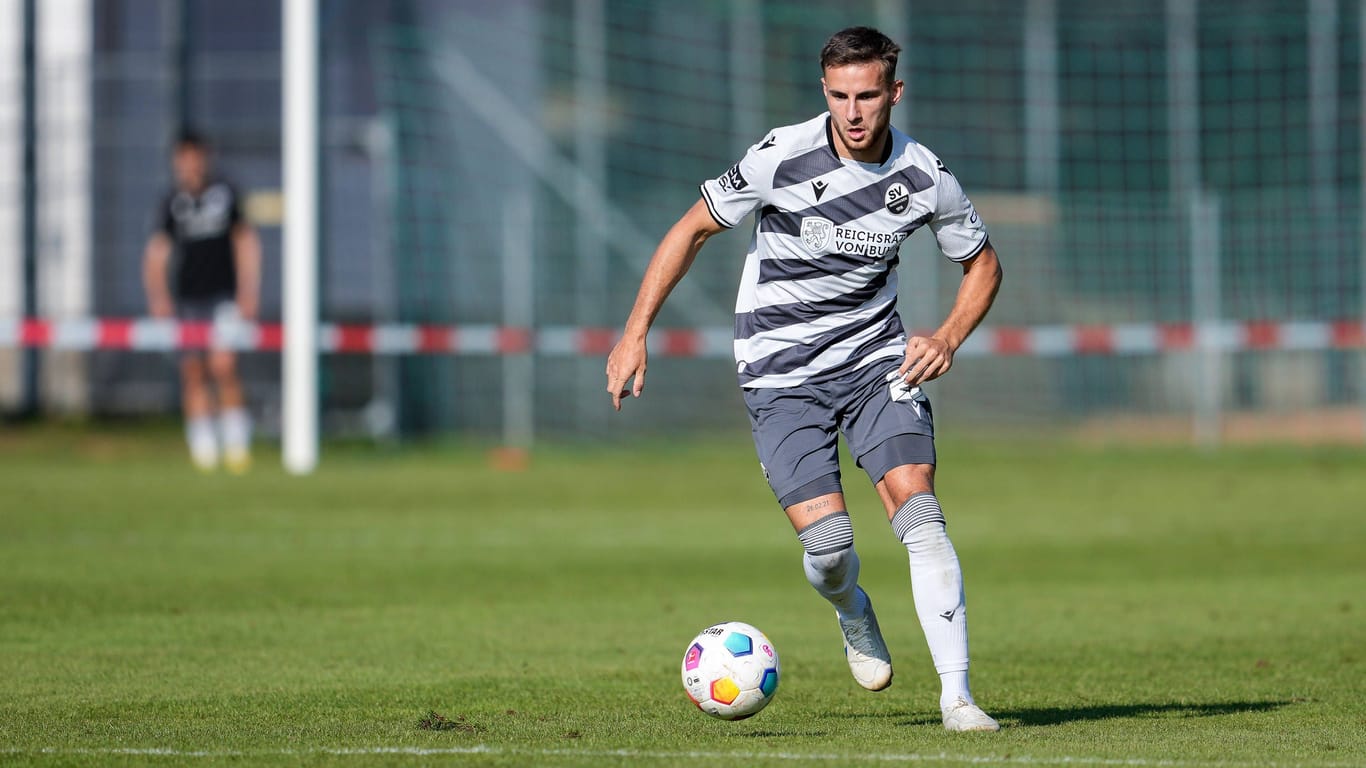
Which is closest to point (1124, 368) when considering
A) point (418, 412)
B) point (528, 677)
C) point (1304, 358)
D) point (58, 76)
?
point (1304, 358)

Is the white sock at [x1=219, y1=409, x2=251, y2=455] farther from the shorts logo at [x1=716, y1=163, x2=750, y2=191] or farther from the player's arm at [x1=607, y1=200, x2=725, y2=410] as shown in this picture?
the shorts logo at [x1=716, y1=163, x2=750, y2=191]

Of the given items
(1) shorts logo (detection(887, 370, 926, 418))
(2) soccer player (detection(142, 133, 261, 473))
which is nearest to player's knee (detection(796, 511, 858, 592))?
(1) shorts logo (detection(887, 370, 926, 418))

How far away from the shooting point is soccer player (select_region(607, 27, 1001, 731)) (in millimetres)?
5984

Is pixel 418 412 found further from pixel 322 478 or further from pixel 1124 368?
pixel 1124 368

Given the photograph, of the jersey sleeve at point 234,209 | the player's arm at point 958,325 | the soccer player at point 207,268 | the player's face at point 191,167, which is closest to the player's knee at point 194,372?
the soccer player at point 207,268

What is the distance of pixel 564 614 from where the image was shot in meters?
9.02

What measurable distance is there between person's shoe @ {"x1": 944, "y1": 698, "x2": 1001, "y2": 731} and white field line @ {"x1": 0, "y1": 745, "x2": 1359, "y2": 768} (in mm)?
532

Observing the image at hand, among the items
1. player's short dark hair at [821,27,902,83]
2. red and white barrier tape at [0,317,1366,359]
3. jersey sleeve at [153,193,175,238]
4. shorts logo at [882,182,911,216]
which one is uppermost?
jersey sleeve at [153,193,175,238]

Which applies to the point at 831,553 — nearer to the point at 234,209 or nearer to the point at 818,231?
the point at 818,231

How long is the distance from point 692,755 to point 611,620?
3724 millimetres

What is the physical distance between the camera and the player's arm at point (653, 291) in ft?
19.9

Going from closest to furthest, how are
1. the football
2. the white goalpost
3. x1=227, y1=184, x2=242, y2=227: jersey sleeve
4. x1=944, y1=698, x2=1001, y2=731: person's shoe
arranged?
1. x1=944, y1=698, x2=1001, y2=731: person's shoe
2. the football
3. the white goalpost
4. x1=227, y1=184, x2=242, y2=227: jersey sleeve

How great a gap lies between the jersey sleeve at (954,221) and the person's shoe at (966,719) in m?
1.47

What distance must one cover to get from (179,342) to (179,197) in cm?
133
